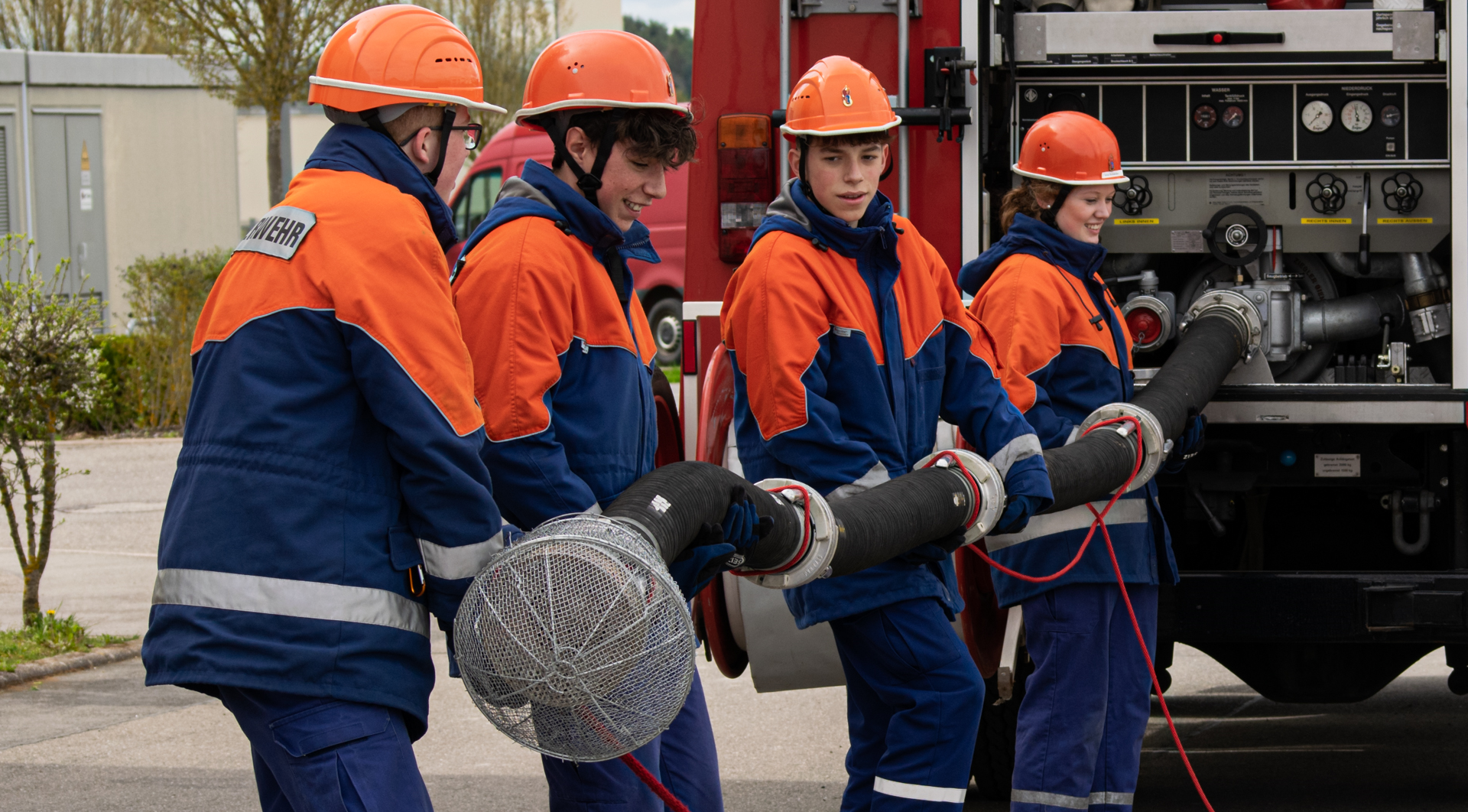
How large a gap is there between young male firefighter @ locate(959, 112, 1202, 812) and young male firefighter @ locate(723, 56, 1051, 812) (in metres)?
0.44

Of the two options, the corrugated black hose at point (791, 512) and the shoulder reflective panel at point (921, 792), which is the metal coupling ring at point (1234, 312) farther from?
the shoulder reflective panel at point (921, 792)

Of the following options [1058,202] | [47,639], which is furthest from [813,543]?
[47,639]

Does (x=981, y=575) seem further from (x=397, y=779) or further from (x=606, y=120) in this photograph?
(x=397, y=779)

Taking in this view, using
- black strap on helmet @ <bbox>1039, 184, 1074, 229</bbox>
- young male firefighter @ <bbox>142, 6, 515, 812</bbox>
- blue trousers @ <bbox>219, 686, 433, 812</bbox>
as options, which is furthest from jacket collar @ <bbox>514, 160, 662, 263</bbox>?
black strap on helmet @ <bbox>1039, 184, 1074, 229</bbox>

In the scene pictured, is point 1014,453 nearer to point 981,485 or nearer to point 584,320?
point 981,485

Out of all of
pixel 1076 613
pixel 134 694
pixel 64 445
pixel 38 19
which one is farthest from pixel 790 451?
pixel 38 19

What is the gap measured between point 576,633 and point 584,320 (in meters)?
0.80

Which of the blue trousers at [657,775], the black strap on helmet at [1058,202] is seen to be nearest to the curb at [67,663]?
the blue trousers at [657,775]

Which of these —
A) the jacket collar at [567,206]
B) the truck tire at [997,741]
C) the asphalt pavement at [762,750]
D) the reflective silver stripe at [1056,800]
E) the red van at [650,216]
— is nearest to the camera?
the jacket collar at [567,206]

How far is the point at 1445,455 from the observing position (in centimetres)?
482

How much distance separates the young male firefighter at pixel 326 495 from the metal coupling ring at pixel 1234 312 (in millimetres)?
3052

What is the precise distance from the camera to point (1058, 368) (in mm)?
4359

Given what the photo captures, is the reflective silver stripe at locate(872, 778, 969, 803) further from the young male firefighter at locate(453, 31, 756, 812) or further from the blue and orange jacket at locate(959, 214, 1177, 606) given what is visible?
the blue and orange jacket at locate(959, 214, 1177, 606)

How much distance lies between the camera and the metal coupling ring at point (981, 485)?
3.55 meters
